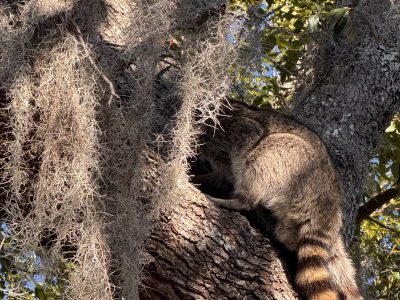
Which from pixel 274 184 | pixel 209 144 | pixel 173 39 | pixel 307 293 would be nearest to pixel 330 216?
pixel 274 184

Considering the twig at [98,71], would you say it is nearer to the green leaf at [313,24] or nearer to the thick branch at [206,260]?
the thick branch at [206,260]

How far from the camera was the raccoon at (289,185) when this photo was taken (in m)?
2.83

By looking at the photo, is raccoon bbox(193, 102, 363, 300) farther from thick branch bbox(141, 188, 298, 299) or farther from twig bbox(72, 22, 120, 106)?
twig bbox(72, 22, 120, 106)

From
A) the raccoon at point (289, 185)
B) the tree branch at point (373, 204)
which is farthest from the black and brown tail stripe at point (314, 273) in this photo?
the tree branch at point (373, 204)

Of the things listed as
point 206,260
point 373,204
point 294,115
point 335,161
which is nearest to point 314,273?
point 206,260

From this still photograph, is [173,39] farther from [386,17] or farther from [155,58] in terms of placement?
[386,17]

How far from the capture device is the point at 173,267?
7.79ft

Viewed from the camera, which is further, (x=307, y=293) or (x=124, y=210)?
(x=307, y=293)

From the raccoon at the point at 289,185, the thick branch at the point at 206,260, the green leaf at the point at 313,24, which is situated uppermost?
the green leaf at the point at 313,24

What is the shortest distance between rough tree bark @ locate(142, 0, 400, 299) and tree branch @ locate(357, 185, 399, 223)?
527 millimetres

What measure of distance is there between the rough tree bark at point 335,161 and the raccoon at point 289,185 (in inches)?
4.8

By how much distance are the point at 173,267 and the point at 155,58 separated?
75cm

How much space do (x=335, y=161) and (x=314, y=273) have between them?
714 mm

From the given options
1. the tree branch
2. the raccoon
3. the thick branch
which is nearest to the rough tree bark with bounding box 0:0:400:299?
the thick branch
